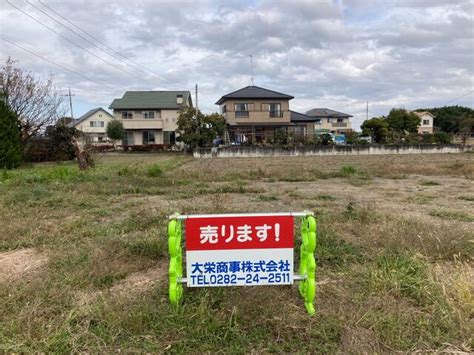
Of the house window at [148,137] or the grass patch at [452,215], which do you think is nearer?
the grass patch at [452,215]

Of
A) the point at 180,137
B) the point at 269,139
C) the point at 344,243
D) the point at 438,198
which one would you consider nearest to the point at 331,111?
the point at 269,139

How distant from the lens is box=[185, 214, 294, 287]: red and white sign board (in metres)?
2.51

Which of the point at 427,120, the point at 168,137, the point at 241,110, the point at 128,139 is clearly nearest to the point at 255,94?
the point at 241,110

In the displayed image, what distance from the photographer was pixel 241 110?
1245 inches

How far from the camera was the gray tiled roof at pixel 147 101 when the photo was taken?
36500 mm

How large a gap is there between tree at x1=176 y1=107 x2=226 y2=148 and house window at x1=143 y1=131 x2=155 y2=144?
1225 centimetres

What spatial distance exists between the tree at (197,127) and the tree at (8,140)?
1092cm

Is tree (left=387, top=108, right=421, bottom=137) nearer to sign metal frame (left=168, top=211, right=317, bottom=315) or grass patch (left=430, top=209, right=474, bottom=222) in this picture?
grass patch (left=430, top=209, right=474, bottom=222)

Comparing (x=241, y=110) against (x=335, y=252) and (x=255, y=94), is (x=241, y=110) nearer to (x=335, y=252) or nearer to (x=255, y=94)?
(x=255, y=94)

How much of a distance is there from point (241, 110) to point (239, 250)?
97.9ft

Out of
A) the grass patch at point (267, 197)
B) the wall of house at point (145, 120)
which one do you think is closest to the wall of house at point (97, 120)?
the wall of house at point (145, 120)

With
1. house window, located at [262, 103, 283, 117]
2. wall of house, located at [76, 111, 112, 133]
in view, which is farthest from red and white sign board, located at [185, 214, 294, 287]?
wall of house, located at [76, 111, 112, 133]

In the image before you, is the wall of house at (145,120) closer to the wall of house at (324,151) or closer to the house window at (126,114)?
the house window at (126,114)

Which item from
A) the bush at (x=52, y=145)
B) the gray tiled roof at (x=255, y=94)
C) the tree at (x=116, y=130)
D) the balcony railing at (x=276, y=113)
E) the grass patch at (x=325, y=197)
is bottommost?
the grass patch at (x=325, y=197)
